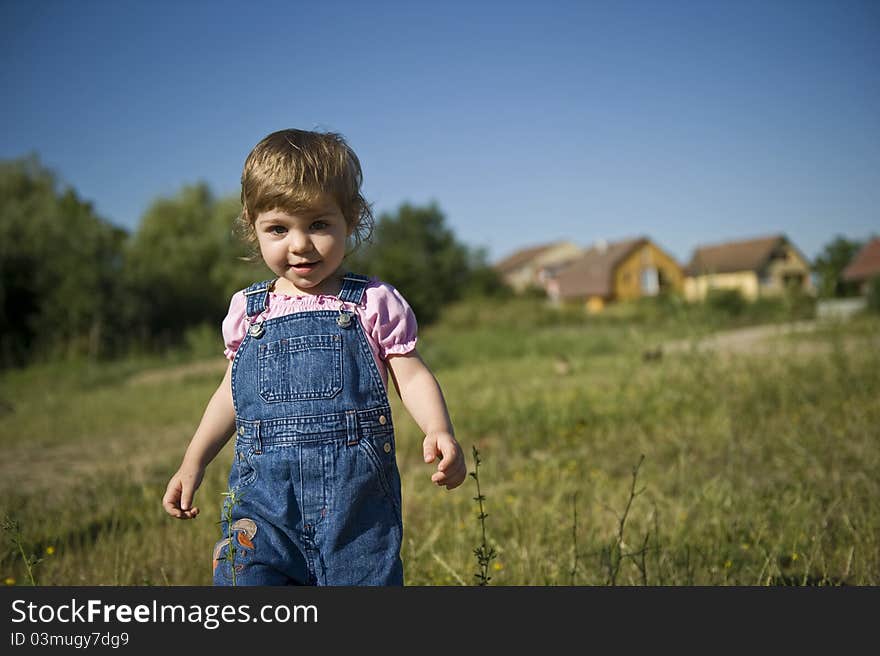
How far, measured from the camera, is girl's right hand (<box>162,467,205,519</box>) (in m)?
1.77

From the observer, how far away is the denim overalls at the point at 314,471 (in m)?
1.67

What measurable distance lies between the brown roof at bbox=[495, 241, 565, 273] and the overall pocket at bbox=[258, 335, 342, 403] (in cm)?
6146

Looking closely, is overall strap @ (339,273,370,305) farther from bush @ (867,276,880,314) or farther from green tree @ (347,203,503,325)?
green tree @ (347,203,503,325)

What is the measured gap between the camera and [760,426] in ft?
15.2

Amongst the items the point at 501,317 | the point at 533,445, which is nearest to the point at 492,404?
the point at 533,445

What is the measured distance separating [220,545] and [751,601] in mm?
1274

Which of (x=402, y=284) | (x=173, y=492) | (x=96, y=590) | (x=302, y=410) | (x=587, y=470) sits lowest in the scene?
(x=587, y=470)

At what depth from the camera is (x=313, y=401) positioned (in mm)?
1704

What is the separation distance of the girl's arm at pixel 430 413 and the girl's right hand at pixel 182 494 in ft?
1.85

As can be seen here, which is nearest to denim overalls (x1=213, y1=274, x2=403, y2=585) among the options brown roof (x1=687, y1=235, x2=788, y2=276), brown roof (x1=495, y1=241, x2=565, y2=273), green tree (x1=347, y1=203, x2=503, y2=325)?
green tree (x1=347, y1=203, x2=503, y2=325)

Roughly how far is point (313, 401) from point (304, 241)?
0.40 meters

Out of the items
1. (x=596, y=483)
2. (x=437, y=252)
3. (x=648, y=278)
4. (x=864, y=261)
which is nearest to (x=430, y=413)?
(x=596, y=483)

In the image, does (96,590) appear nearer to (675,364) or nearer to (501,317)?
(675,364)

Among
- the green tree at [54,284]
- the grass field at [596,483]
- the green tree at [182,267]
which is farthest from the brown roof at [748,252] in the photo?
the grass field at [596,483]
